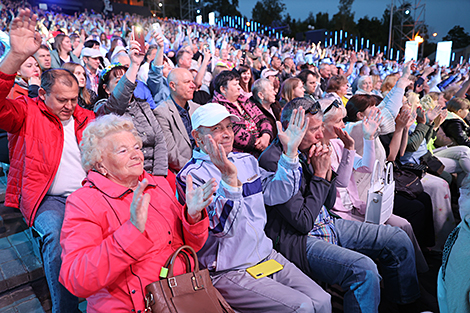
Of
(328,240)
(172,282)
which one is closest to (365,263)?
(328,240)

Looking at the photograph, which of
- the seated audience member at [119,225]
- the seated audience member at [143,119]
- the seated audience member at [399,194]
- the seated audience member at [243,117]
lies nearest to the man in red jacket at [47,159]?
the seated audience member at [143,119]

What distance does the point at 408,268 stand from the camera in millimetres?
2465

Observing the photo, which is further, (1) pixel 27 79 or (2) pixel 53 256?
(1) pixel 27 79

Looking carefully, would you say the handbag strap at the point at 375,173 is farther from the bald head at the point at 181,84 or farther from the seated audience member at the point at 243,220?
the bald head at the point at 181,84

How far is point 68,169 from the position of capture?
2447mm

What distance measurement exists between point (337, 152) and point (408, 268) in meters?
Result: 1.15

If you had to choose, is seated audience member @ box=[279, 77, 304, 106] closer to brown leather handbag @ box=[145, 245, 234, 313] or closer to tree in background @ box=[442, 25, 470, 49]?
brown leather handbag @ box=[145, 245, 234, 313]

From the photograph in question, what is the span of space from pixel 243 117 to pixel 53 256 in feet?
8.29

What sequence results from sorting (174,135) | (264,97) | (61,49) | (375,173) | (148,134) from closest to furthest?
(375,173) < (148,134) < (174,135) < (264,97) < (61,49)

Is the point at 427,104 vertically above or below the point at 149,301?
above

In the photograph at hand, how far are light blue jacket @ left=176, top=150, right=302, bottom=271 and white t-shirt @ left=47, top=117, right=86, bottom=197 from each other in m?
0.99

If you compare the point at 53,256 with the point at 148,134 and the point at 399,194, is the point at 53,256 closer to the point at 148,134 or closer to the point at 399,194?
the point at 148,134

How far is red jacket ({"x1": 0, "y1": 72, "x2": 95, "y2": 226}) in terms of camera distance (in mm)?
2283

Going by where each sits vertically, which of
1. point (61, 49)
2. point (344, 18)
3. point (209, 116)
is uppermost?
point (344, 18)
